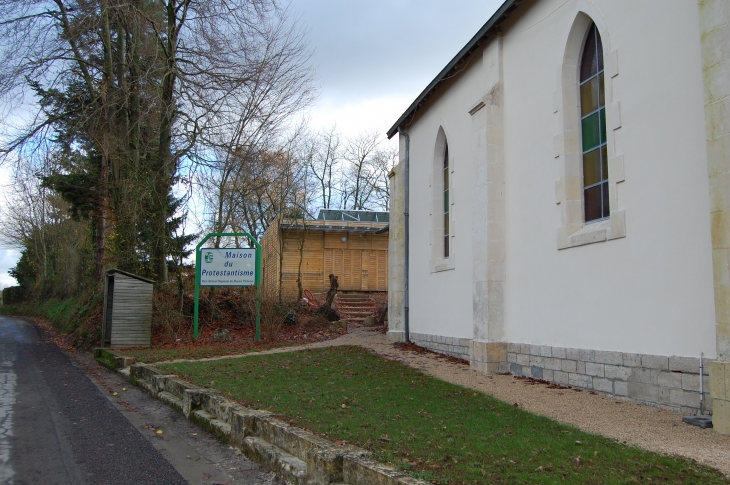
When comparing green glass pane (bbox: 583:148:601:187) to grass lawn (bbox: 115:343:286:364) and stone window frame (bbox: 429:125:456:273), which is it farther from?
grass lawn (bbox: 115:343:286:364)

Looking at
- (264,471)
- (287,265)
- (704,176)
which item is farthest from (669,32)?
(287,265)

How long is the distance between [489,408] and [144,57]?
1627cm

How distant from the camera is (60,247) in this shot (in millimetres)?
38406

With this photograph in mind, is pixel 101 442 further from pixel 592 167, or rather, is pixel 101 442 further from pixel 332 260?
pixel 332 260

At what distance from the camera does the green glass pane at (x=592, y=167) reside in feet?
28.7

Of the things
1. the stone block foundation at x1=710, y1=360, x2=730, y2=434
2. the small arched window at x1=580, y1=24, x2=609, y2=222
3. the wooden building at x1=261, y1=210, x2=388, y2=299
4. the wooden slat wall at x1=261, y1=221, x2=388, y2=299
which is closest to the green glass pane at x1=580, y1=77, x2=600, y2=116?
the small arched window at x1=580, y1=24, x2=609, y2=222

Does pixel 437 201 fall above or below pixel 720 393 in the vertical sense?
above

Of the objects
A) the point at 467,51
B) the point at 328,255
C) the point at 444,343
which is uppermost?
the point at 467,51

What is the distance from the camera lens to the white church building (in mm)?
6559

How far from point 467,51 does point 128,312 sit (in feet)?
37.1

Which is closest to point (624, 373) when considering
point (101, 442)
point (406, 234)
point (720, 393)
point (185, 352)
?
point (720, 393)

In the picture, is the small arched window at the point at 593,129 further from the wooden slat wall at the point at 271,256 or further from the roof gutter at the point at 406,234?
the wooden slat wall at the point at 271,256

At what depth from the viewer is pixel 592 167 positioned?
8875 mm

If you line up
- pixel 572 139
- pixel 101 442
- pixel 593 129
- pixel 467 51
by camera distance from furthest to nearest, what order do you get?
1. pixel 467 51
2. pixel 572 139
3. pixel 593 129
4. pixel 101 442
